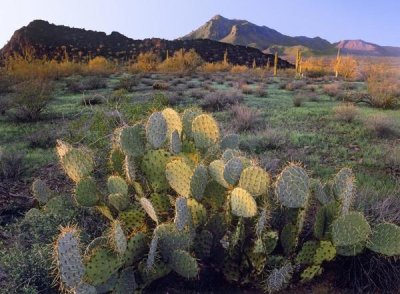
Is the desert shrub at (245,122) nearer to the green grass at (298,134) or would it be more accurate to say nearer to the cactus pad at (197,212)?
the green grass at (298,134)

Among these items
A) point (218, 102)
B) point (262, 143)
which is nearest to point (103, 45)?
point (218, 102)

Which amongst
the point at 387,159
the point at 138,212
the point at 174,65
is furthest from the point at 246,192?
the point at 174,65

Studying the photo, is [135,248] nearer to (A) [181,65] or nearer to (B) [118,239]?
(B) [118,239]

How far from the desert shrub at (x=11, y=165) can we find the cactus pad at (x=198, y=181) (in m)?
4.25

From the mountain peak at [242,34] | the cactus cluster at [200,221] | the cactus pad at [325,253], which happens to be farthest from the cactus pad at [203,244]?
the mountain peak at [242,34]

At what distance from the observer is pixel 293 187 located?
4430 millimetres

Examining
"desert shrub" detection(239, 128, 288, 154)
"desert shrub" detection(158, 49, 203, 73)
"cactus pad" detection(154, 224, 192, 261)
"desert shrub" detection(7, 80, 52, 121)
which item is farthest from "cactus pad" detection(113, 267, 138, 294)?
"desert shrub" detection(158, 49, 203, 73)

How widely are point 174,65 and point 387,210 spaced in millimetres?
33343

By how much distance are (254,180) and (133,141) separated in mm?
1336

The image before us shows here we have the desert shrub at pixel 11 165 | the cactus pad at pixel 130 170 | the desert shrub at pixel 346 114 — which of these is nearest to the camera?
the cactus pad at pixel 130 170

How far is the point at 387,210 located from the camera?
5.26m

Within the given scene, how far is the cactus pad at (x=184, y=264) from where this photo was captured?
13.7 ft

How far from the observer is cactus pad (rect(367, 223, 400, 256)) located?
4.43 m

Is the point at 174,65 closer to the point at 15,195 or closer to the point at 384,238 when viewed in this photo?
the point at 15,195
